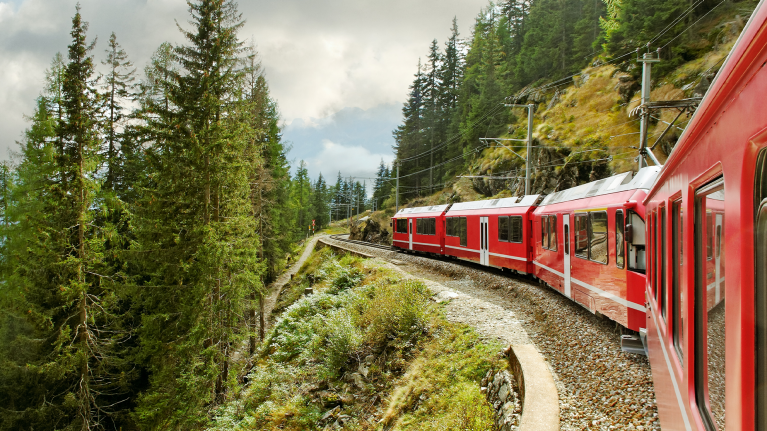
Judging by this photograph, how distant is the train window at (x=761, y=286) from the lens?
1.09 meters

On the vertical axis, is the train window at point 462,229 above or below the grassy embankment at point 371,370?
above

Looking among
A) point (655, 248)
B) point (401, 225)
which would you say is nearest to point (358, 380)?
point (655, 248)

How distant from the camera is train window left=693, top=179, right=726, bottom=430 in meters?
1.59

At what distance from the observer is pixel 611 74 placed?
1261 inches

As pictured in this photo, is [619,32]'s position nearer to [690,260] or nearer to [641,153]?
[641,153]

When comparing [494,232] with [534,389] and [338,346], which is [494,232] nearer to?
[338,346]

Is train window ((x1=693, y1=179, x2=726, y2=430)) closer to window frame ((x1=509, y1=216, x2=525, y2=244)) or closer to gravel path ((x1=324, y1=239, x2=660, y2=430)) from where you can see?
gravel path ((x1=324, y1=239, x2=660, y2=430))

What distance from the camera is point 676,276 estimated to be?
9.84 ft

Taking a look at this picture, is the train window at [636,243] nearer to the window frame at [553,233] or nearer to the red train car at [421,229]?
the window frame at [553,233]

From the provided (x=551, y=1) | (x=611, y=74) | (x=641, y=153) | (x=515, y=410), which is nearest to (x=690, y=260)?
(x=515, y=410)

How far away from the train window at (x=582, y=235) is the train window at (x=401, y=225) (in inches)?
669

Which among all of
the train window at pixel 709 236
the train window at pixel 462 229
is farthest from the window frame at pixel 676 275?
the train window at pixel 462 229

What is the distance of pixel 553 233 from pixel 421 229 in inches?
498

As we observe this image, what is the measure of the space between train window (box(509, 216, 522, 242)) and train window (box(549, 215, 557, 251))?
8.54ft
